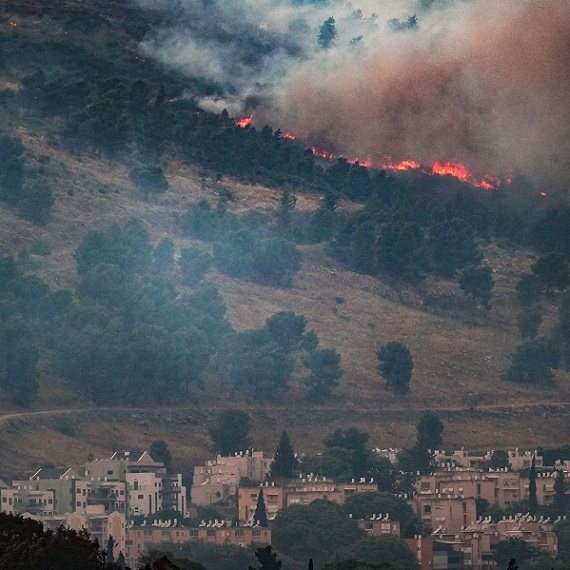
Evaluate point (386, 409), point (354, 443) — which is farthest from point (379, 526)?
point (386, 409)

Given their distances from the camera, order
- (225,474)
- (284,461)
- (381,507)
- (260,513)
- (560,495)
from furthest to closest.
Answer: (225,474) < (284,461) < (560,495) < (381,507) < (260,513)

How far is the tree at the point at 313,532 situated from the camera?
155 metres

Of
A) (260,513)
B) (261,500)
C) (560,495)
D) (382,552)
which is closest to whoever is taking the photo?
(382,552)

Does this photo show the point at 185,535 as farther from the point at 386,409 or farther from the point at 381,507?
the point at 386,409

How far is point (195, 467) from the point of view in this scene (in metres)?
178

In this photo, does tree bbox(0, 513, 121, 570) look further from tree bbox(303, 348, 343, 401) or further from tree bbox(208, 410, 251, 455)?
tree bbox(303, 348, 343, 401)

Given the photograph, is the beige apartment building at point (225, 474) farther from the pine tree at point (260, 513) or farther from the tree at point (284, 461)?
the pine tree at point (260, 513)

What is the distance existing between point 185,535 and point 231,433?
27481 mm

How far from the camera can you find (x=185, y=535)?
503ft

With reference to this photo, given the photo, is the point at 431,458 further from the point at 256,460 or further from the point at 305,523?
the point at 305,523

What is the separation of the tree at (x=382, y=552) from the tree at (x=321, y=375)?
41511mm

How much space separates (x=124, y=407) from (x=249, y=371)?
38.7ft

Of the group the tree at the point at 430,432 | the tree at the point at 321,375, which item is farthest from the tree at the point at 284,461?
the tree at the point at 321,375

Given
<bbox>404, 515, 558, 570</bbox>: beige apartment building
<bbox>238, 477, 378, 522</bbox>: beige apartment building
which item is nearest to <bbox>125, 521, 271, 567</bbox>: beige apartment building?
<bbox>238, 477, 378, 522</bbox>: beige apartment building
